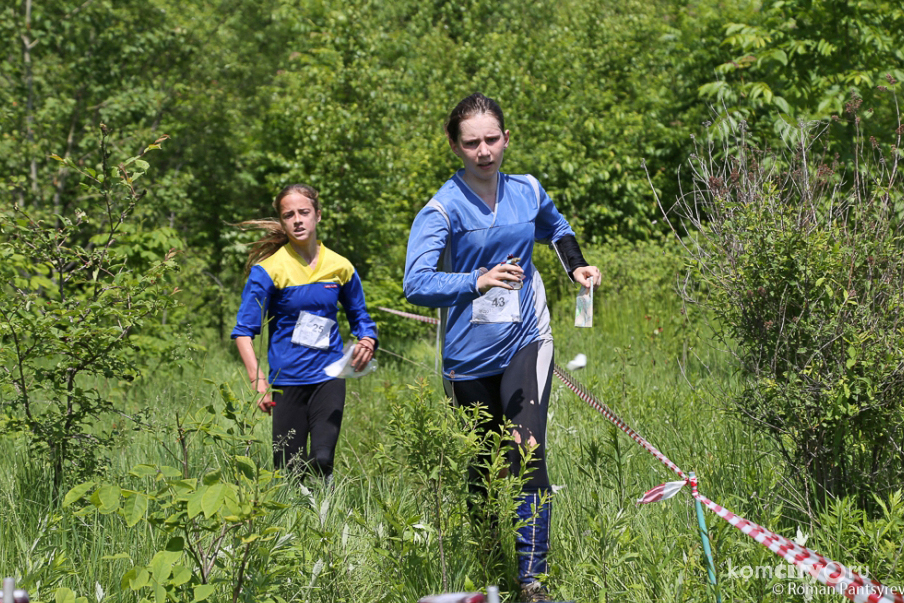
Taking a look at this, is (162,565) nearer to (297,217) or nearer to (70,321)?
(70,321)

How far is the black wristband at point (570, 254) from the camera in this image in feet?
11.3

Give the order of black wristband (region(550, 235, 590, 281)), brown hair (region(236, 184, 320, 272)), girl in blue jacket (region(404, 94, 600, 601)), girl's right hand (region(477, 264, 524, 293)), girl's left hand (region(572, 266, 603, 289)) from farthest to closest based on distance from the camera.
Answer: brown hair (region(236, 184, 320, 272))
black wristband (region(550, 235, 590, 281))
girl's left hand (region(572, 266, 603, 289))
girl in blue jacket (region(404, 94, 600, 601))
girl's right hand (region(477, 264, 524, 293))

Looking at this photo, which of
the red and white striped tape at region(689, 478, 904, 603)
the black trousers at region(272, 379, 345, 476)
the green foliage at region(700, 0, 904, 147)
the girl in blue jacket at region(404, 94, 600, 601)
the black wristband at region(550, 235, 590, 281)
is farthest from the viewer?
the green foliage at region(700, 0, 904, 147)

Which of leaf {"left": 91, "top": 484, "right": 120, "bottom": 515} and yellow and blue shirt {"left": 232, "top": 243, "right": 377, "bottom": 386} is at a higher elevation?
yellow and blue shirt {"left": 232, "top": 243, "right": 377, "bottom": 386}

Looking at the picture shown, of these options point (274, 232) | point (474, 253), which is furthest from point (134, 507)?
point (274, 232)

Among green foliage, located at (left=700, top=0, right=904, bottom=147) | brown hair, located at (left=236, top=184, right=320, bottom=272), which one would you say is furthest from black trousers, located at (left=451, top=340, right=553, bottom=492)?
green foliage, located at (left=700, top=0, right=904, bottom=147)

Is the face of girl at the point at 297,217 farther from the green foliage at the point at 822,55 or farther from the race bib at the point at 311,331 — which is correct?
the green foliage at the point at 822,55

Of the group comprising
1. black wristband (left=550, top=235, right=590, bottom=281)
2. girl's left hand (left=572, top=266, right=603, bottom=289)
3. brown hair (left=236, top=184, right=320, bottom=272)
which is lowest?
girl's left hand (left=572, top=266, right=603, bottom=289)

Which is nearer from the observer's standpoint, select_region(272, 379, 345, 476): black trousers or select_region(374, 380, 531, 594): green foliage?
select_region(374, 380, 531, 594): green foliage

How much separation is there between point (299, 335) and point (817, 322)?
7.70 feet

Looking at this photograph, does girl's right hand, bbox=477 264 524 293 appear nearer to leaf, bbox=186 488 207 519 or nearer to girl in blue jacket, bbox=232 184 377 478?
leaf, bbox=186 488 207 519

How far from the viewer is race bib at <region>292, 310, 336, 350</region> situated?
4.12 m

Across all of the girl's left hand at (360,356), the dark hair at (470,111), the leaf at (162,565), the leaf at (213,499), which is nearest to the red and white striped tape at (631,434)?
the girl's left hand at (360,356)

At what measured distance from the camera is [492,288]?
3018 mm
